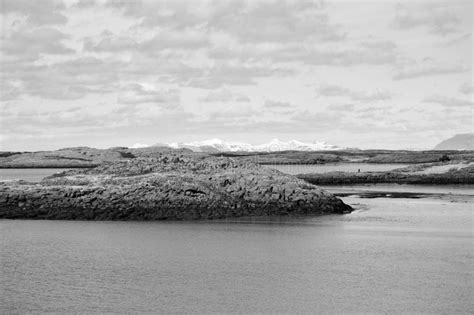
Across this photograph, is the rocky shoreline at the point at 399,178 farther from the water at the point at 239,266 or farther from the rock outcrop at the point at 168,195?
the water at the point at 239,266

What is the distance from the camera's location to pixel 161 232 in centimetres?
3941

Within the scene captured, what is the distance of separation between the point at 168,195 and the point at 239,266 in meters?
17.4

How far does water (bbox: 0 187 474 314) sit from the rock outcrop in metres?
2.01

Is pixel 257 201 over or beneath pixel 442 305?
over

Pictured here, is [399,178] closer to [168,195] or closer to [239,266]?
[168,195]

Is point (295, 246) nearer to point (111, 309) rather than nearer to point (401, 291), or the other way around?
point (401, 291)

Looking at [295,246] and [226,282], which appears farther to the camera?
[295,246]

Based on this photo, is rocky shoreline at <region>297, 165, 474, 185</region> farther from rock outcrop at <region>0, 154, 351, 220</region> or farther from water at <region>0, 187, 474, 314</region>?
water at <region>0, 187, 474, 314</region>

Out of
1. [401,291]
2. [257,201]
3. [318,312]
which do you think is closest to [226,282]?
[318,312]

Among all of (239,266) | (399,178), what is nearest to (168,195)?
(239,266)

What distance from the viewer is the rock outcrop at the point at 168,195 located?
45438mm

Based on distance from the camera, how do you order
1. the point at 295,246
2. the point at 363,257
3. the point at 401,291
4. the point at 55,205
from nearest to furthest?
the point at 401,291, the point at 363,257, the point at 295,246, the point at 55,205

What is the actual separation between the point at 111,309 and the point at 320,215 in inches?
1112

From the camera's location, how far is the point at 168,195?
151ft
